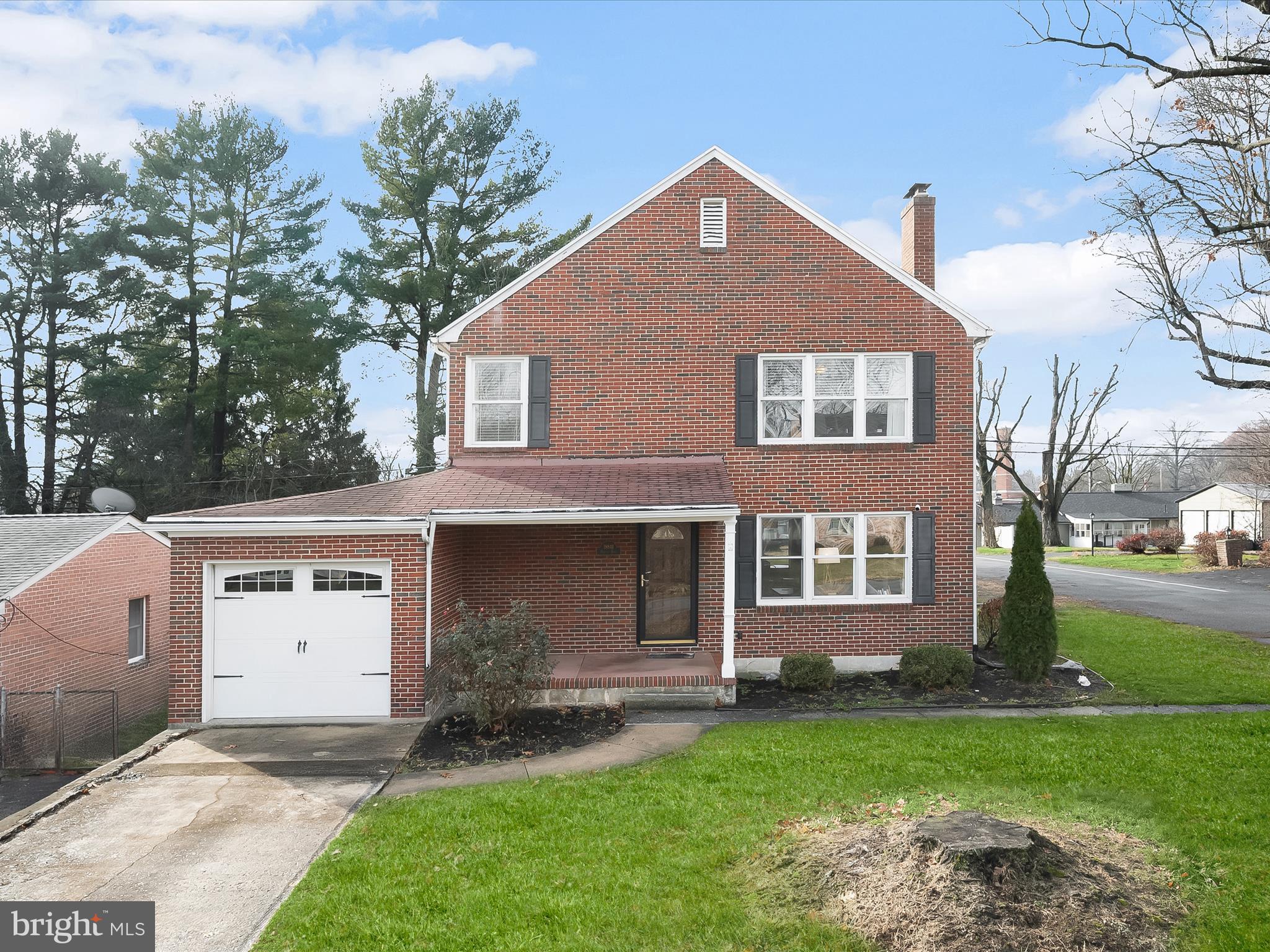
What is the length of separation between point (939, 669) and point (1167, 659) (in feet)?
18.9

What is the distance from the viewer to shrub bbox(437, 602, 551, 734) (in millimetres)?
10438

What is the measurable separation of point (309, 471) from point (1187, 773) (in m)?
27.3

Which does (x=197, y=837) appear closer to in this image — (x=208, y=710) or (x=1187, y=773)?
(x=208, y=710)

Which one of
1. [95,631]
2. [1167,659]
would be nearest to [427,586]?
[95,631]

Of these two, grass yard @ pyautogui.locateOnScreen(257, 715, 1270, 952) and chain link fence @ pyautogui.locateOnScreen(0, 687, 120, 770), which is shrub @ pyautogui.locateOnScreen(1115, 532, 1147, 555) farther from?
chain link fence @ pyautogui.locateOnScreen(0, 687, 120, 770)

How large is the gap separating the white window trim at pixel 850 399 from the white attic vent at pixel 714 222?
207cm

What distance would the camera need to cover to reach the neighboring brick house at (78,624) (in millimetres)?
14805

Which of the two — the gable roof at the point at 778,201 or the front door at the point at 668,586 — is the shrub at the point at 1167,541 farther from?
the front door at the point at 668,586

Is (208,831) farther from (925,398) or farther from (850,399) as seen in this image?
(925,398)

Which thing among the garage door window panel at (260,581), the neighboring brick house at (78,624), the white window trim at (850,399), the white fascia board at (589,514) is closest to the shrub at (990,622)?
the white window trim at (850,399)

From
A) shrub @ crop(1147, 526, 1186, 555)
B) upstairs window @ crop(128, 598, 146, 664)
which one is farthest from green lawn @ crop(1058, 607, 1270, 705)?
shrub @ crop(1147, 526, 1186, 555)

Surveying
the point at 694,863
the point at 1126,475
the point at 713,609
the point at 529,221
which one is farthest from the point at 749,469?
the point at 1126,475

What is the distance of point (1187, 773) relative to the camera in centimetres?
878

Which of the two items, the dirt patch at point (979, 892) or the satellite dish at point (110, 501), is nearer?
the dirt patch at point (979, 892)
